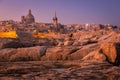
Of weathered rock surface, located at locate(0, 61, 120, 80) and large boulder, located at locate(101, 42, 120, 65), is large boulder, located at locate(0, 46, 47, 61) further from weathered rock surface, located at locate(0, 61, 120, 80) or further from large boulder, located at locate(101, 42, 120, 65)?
large boulder, located at locate(101, 42, 120, 65)

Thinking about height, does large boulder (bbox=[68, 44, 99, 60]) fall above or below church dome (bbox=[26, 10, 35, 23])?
below

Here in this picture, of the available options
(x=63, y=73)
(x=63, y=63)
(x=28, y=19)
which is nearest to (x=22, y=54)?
(x=63, y=63)

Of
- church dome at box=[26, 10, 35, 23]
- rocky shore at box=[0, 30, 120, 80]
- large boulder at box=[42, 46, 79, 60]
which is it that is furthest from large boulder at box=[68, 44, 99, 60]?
church dome at box=[26, 10, 35, 23]

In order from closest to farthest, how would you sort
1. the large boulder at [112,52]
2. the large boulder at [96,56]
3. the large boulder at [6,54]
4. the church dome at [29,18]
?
the large boulder at [96,56] → the large boulder at [112,52] → the large boulder at [6,54] → the church dome at [29,18]

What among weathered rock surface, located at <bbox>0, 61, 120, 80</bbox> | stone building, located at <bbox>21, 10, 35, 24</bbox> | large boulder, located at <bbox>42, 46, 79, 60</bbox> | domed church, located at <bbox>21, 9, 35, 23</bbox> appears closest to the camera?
weathered rock surface, located at <bbox>0, 61, 120, 80</bbox>

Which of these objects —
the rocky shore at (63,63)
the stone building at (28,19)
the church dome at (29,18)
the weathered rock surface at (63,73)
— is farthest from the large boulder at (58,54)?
the church dome at (29,18)

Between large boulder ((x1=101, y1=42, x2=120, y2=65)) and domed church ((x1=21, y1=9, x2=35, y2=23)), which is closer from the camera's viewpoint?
large boulder ((x1=101, y1=42, x2=120, y2=65))

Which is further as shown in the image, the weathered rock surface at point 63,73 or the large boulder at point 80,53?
the large boulder at point 80,53

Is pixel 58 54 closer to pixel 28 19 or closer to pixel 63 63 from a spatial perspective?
pixel 63 63

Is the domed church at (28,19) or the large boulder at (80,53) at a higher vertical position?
the domed church at (28,19)

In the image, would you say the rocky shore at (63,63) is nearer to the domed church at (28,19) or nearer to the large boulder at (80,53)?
the large boulder at (80,53)

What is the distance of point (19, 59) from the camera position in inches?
935

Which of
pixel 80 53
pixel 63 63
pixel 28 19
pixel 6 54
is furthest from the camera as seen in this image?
pixel 28 19

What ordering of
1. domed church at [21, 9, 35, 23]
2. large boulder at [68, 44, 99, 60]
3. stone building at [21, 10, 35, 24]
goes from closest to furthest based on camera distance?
large boulder at [68, 44, 99, 60] → stone building at [21, 10, 35, 24] → domed church at [21, 9, 35, 23]
